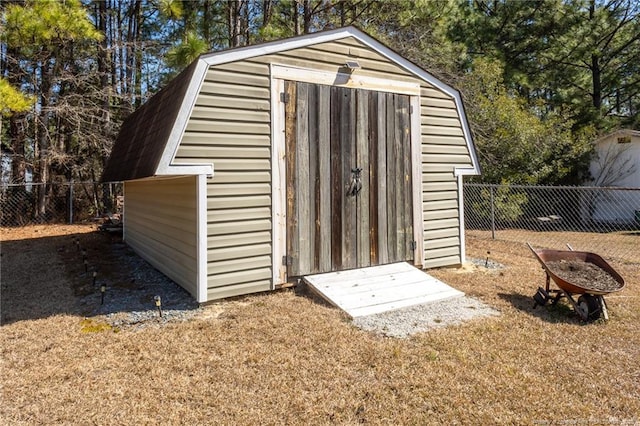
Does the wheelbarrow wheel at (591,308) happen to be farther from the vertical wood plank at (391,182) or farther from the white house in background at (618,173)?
the white house in background at (618,173)

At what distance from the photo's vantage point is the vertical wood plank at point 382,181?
17.5ft

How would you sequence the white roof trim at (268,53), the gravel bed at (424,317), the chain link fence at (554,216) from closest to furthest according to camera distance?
1. the gravel bed at (424,317)
2. the white roof trim at (268,53)
3. the chain link fence at (554,216)

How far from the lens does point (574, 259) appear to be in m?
4.54

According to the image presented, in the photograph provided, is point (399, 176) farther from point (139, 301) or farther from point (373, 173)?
point (139, 301)

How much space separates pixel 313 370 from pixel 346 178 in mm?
2777

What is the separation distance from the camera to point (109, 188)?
552 inches

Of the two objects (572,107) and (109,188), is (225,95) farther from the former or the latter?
(572,107)

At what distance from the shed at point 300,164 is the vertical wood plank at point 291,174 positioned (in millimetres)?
17

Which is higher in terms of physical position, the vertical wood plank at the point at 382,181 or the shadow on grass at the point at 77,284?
the vertical wood plank at the point at 382,181

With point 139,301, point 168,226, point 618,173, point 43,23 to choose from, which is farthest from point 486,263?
point 43,23

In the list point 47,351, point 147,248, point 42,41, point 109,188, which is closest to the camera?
point 47,351

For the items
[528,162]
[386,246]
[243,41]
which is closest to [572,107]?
[528,162]

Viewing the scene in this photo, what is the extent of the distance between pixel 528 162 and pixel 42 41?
46.2ft

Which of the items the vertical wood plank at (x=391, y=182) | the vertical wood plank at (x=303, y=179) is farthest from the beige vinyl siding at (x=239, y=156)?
the vertical wood plank at (x=391, y=182)
